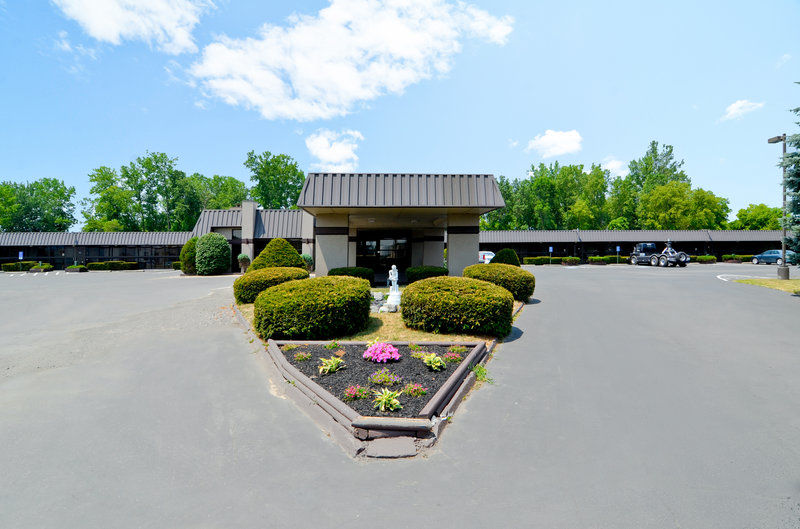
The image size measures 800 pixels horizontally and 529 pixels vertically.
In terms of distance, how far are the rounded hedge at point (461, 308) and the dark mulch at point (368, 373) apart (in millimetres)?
1160

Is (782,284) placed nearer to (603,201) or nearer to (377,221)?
(377,221)

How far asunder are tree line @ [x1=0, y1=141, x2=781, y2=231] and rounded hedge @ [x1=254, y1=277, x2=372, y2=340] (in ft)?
180

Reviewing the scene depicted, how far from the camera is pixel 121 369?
6.46 meters

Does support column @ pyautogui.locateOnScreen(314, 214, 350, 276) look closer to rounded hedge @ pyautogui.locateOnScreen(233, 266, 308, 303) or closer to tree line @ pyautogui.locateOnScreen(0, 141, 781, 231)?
rounded hedge @ pyautogui.locateOnScreen(233, 266, 308, 303)

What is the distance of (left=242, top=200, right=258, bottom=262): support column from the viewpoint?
31.7 metres

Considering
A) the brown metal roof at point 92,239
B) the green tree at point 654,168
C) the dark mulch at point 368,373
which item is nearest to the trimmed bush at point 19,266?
the brown metal roof at point 92,239

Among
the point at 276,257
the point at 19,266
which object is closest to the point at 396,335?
the point at 276,257

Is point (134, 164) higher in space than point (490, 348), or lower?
higher

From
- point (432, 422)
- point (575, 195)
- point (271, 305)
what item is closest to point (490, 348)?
point (432, 422)

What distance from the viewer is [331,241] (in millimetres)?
15727

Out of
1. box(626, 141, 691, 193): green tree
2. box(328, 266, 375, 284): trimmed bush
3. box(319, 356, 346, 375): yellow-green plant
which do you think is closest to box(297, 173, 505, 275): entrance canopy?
box(328, 266, 375, 284): trimmed bush

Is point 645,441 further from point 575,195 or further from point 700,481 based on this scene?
point 575,195

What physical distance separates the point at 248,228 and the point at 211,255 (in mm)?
4960

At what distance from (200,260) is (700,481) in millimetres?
30129
